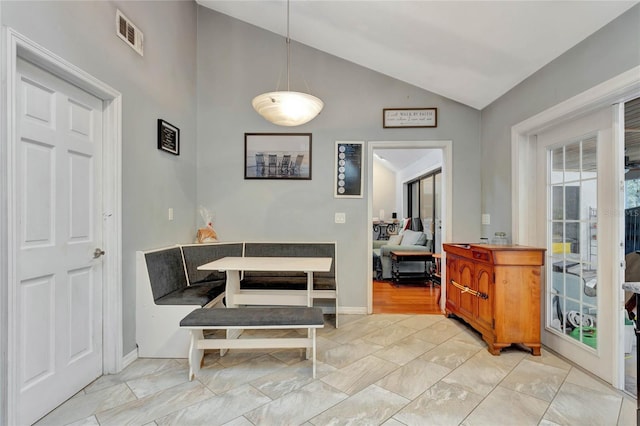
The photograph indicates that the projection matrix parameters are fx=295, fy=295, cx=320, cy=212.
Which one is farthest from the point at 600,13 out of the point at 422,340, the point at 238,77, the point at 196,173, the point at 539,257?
the point at 196,173

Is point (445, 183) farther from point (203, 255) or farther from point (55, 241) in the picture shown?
point (55, 241)

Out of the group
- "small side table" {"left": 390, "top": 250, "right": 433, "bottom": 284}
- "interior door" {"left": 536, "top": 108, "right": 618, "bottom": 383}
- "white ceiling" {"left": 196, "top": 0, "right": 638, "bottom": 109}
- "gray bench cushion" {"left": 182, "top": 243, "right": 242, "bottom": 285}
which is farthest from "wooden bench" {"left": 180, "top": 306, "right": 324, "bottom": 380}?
"small side table" {"left": 390, "top": 250, "right": 433, "bottom": 284}

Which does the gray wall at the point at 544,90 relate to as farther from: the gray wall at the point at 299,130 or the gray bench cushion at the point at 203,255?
the gray bench cushion at the point at 203,255

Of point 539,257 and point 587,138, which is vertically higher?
point 587,138

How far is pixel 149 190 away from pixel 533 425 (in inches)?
124

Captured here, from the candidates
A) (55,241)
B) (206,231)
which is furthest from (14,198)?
(206,231)

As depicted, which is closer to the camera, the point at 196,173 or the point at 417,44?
the point at 417,44

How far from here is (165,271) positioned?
2.64m

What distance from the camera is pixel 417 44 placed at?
9.23 feet

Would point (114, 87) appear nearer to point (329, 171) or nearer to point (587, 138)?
point (329, 171)

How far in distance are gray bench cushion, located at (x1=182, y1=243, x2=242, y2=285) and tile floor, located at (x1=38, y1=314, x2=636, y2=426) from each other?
33.7 inches

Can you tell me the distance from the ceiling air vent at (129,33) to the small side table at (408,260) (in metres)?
4.39

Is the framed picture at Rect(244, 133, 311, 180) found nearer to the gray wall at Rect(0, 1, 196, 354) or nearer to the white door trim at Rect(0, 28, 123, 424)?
the gray wall at Rect(0, 1, 196, 354)

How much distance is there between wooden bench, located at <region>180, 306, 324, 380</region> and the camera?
1989 millimetres
